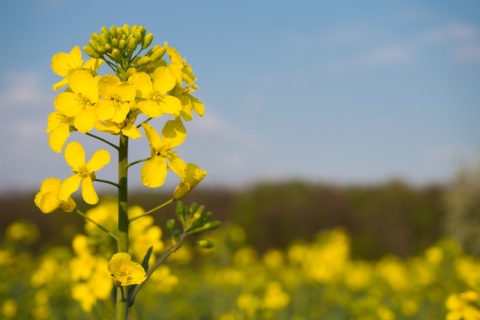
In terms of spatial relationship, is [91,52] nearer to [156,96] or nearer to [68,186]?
[156,96]

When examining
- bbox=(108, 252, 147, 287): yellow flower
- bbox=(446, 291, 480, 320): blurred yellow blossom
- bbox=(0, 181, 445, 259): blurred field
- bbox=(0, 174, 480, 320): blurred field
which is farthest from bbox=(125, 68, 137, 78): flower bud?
bbox=(0, 181, 445, 259): blurred field

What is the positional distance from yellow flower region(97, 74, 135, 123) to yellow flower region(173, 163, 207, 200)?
0.34m

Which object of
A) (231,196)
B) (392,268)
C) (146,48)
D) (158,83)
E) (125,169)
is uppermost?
(231,196)

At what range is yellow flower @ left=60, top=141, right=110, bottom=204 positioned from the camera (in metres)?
2.02

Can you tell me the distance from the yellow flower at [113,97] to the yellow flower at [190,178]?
13.5 inches

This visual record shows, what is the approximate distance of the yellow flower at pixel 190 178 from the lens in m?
2.15

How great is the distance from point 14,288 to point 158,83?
718cm

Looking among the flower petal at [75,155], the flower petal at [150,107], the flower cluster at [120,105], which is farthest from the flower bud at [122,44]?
the flower petal at [75,155]

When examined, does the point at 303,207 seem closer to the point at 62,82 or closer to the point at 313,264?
the point at 313,264

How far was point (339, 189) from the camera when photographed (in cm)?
1736

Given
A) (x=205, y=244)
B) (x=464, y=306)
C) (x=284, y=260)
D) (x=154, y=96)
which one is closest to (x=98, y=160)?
(x=154, y=96)

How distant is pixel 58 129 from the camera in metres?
2.05

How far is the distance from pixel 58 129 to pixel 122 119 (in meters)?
0.29

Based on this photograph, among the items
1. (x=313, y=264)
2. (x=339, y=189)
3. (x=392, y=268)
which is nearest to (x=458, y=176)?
(x=339, y=189)
